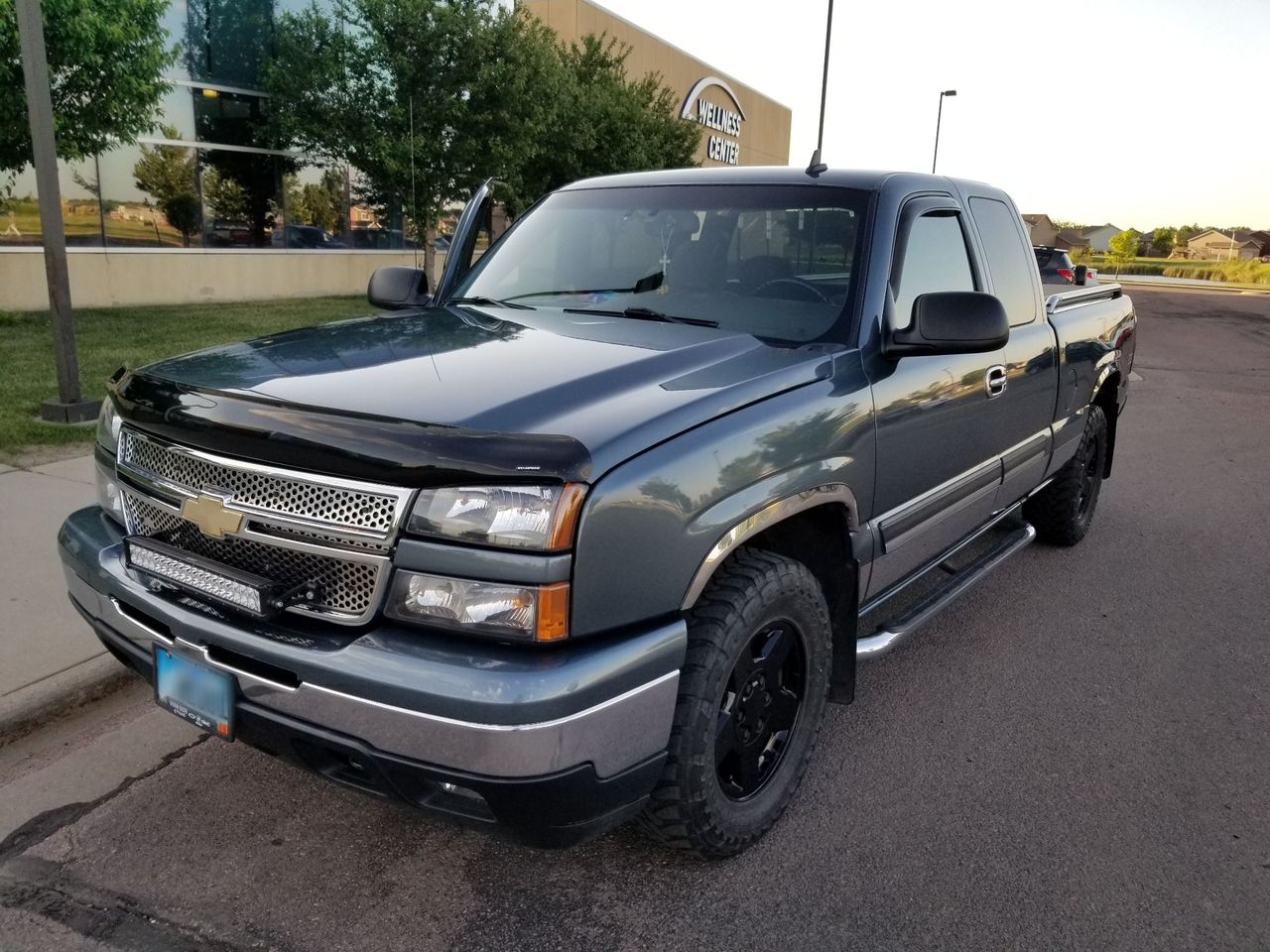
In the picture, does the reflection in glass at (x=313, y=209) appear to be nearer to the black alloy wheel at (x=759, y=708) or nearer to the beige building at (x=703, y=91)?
the beige building at (x=703, y=91)

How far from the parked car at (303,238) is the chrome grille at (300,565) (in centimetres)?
1702

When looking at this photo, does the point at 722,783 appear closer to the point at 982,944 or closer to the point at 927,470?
the point at 982,944

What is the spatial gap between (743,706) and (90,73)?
12.1 meters

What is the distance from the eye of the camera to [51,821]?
290 centimetres

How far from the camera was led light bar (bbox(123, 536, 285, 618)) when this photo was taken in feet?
7.32

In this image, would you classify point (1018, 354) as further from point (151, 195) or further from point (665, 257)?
point (151, 195)

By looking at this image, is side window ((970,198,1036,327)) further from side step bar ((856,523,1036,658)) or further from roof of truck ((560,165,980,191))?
side step bar ((856,523,1036,658))

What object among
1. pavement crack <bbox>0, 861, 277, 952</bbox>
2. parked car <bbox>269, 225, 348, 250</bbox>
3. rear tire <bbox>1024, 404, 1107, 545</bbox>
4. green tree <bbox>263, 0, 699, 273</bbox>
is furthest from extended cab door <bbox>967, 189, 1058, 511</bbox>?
parked car <bbox>269, 225, 348, 250</bbox>

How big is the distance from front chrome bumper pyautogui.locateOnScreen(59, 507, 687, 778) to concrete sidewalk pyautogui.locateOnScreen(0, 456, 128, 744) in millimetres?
1548

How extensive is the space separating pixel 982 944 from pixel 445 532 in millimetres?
1641

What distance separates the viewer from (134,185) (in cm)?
1565

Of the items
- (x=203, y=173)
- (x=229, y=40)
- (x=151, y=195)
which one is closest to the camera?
(x=151, y=195)

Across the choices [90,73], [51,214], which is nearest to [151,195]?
[90,73]

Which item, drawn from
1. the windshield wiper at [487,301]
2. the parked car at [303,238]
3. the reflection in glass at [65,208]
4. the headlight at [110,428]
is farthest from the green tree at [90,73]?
the headlight at [110,428]
